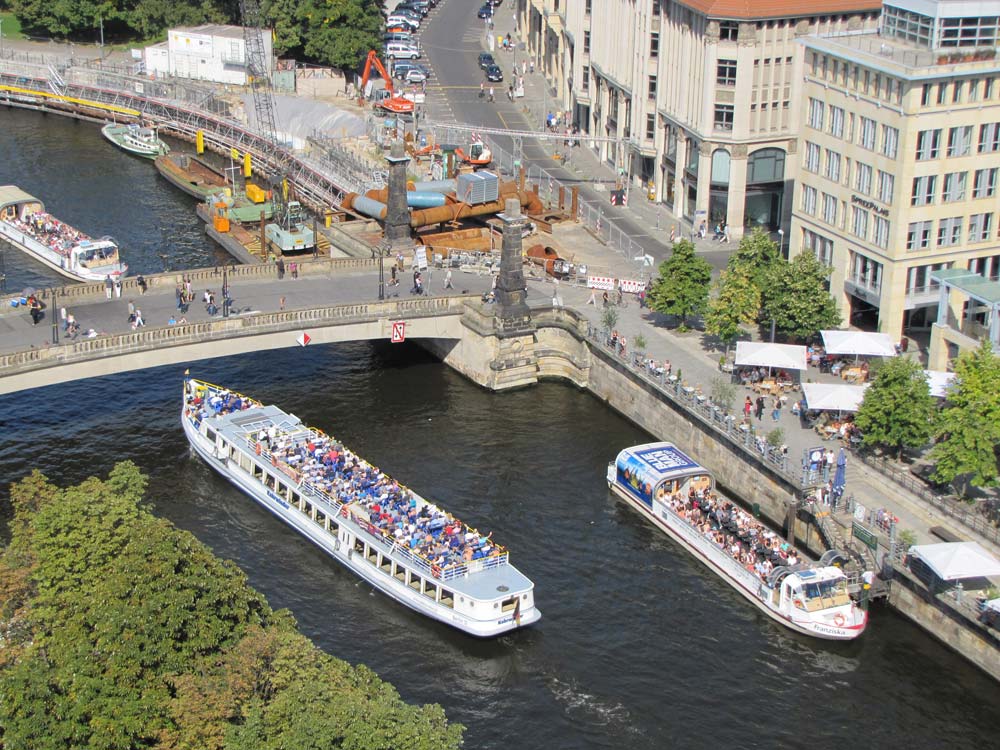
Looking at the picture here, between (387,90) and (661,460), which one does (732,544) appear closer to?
(661,460)

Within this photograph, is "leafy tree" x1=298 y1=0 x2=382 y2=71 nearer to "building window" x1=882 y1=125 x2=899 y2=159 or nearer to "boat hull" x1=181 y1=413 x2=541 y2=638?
"building window" x1=882 y1=125 x2=899 y2=159

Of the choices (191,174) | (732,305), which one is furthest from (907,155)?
(191,174)

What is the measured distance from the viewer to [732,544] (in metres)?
95.7

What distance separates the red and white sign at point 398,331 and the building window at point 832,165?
106 ft

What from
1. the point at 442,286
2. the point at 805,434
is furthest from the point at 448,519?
the point at 442,286

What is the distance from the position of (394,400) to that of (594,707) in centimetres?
3907

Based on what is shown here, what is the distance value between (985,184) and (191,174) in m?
82.1

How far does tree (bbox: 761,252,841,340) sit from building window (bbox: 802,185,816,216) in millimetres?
6909

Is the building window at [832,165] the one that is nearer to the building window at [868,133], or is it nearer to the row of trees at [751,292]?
the building window at [868,133]

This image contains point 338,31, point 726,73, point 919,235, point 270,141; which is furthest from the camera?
point 338,31

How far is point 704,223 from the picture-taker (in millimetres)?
142875

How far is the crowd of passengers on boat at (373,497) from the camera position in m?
93.0

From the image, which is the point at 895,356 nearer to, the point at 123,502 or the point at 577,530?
the point at 577,530

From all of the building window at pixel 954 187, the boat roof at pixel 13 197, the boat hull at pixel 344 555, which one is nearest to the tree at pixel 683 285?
the building window at pixel 954 187
